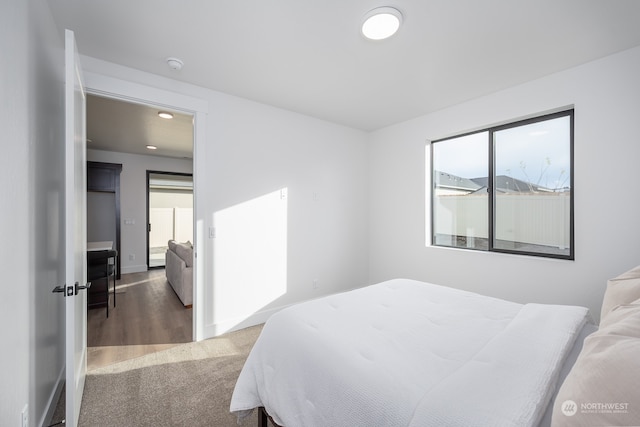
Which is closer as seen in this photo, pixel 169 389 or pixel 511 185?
pixel 169 389

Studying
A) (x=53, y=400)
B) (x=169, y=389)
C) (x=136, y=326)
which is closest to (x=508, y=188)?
(x=169, y=389)

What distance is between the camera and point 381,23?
183 centimetres

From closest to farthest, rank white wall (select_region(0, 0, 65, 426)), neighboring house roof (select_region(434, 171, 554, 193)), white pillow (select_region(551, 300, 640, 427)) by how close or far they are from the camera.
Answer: white pillow (select_region(551, 300, 640, 427)), white wall (select_region(0, 0, 65, 426)), neighboring house roof (select_region(434, 171, 554, 193))

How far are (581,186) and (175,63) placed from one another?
3.64m

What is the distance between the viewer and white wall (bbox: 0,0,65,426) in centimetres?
116

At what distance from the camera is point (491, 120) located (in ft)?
9.62

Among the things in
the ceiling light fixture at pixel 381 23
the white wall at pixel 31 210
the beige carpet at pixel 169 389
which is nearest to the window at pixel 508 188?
the ceiling light fixture at pixel 381 23

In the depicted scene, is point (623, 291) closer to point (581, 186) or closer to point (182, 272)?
point (581, 186)

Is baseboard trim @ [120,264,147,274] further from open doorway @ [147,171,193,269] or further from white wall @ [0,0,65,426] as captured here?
white wall @ [0,0,65,426]

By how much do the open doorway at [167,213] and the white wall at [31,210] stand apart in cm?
504

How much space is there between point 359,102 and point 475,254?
217 centimetres

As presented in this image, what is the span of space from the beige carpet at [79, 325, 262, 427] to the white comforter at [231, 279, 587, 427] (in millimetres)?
544

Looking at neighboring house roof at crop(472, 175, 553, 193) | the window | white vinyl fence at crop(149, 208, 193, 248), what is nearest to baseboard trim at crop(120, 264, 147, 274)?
white vinyl fence at crop(149, 208, 193, 248)

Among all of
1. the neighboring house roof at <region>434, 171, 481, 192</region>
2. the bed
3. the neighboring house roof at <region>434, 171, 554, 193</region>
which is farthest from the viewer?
the neighboring house roof at <region>434, 171, 481, 192</region>
